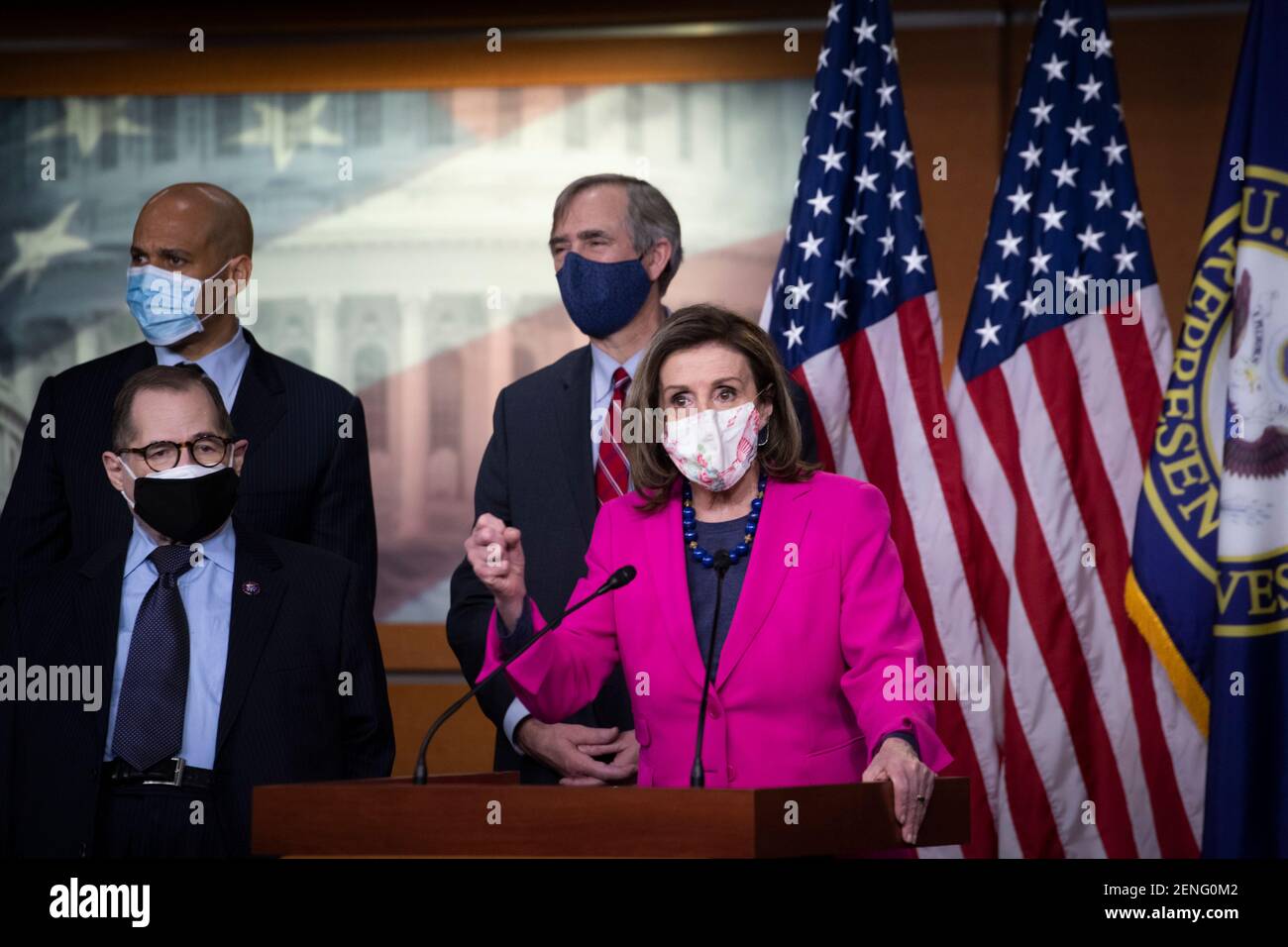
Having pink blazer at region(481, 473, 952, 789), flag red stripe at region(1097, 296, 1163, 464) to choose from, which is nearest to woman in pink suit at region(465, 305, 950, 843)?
pink blazer at region(481, 473, 952, 789)

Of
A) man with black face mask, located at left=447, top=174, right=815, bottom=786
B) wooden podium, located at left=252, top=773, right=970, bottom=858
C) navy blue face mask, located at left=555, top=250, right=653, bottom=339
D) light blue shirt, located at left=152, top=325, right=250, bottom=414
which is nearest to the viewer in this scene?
wooden podium, located at left=252, top=773, right=970, bottom=858

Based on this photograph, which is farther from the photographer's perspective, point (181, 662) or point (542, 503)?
point (542, 503)

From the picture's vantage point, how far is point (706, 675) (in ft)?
8.88

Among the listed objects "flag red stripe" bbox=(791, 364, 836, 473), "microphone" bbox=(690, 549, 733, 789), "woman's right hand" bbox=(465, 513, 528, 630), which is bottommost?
"microphone" bbox=(690, 549, 733, 789)

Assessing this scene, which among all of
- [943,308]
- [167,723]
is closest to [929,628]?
[943,308]

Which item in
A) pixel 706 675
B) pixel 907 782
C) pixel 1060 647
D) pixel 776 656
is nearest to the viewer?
pixel 907 782

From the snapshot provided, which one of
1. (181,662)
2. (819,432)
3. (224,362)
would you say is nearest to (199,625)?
(181,662)

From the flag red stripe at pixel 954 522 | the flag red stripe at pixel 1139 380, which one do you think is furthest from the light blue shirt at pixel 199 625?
the flag red stripe at pixel 1139 380

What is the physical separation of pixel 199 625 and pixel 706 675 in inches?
43.8

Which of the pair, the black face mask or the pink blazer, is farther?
the black face mask

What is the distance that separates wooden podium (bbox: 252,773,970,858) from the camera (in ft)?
7.12

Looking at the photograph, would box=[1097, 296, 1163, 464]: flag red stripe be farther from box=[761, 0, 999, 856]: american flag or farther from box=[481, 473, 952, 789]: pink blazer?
box=[481, 473, 952, 789]: pink blazer

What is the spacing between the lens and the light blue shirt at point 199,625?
3.16 meters

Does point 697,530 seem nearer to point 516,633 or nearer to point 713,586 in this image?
point 713,586
